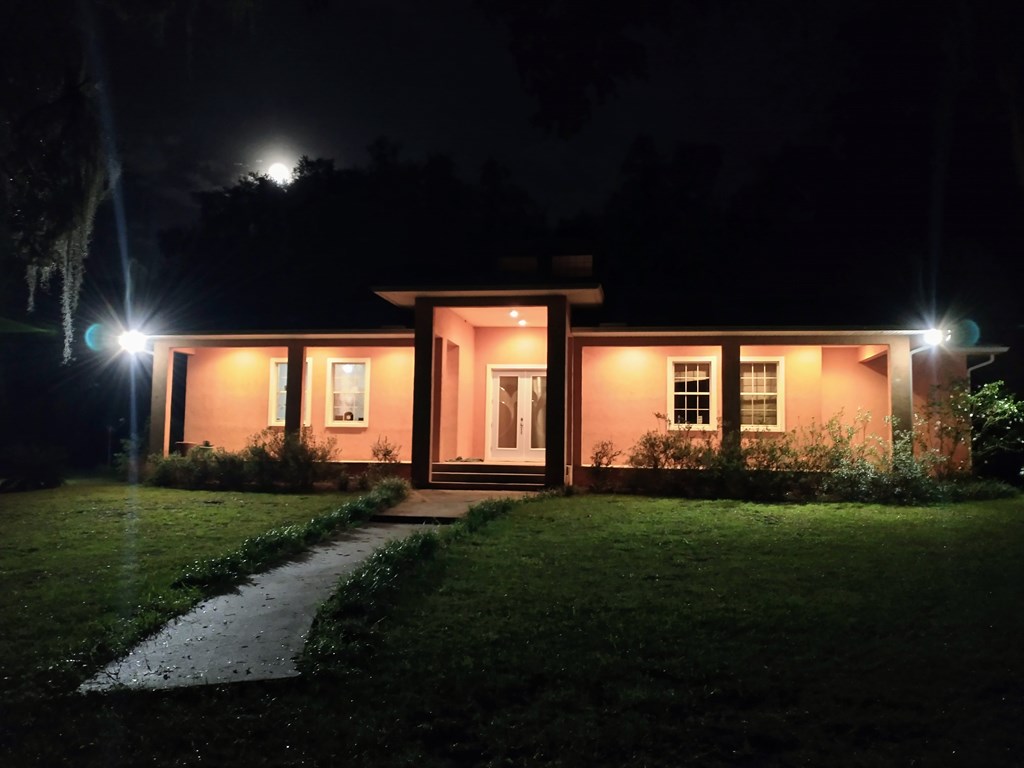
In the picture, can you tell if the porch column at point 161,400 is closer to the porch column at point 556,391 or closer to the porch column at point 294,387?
the porch column at point 294,387

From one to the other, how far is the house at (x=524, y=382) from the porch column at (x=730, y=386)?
0.02 metres

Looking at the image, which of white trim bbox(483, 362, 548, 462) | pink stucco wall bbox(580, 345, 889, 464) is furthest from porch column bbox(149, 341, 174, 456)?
pink stucco wall bbox(580, 345, 889, 464)

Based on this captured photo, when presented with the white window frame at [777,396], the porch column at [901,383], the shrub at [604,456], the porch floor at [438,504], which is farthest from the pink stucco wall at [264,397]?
the porch column at [901,383]

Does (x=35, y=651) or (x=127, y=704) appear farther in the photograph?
(x=35, y=651)

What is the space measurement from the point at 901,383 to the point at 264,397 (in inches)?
519

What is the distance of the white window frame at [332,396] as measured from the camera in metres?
17.0

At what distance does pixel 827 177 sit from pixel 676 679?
86.6ft

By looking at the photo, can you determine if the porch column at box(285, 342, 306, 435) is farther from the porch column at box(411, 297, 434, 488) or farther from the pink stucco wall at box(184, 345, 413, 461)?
the porch column at box(411, 297, 434, 488)

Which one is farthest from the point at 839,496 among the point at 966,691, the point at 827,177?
the point at 827,177

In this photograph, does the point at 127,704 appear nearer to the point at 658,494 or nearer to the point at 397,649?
the point at 397,649

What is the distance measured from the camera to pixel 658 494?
45.2 ft

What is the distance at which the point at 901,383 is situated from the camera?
14992 mm

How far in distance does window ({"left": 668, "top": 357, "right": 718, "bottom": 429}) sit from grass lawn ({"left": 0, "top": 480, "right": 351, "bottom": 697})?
23.6 ft

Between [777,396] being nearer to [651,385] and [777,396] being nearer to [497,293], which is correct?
[651,385]
